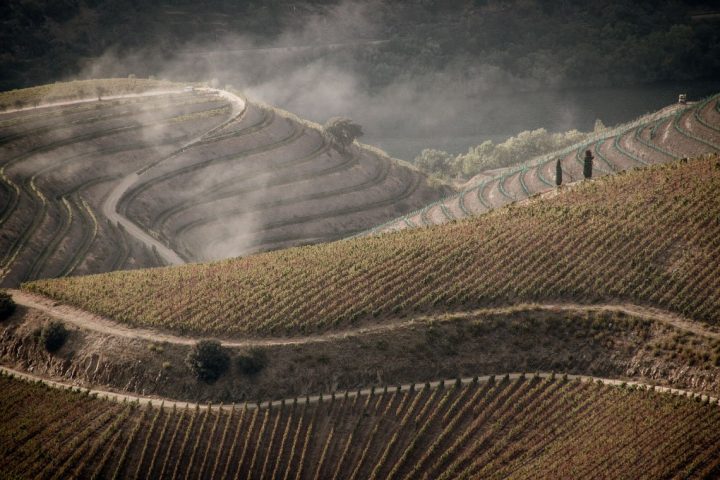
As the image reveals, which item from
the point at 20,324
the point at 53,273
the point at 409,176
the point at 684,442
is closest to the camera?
the point at 684,442

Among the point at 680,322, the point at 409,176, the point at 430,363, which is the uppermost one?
the point at 680,322

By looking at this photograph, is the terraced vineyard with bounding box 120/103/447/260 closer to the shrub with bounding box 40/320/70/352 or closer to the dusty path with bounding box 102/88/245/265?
the dusty path with bounding box 102/88/245/265

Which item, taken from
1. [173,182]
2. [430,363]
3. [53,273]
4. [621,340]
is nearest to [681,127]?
[621,340]

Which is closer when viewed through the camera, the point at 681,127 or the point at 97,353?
the point at 97,353

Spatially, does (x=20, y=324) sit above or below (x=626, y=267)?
below

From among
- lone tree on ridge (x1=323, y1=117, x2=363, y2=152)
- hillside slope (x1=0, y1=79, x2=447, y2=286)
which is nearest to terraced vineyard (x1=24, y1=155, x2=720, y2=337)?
hillside slope (x1=0, y1=79, x2=447, y2=286)

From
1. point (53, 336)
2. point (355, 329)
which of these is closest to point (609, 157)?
point (355, 329)

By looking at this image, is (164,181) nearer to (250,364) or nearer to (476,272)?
(250,364)

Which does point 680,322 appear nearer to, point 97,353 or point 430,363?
point 430,363
